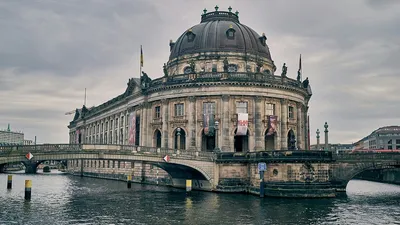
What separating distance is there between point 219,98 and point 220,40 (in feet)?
47.3

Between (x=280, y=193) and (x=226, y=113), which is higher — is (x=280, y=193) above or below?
below

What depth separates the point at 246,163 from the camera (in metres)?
60.4

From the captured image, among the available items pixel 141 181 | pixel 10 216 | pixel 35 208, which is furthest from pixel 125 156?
pixel 141 181

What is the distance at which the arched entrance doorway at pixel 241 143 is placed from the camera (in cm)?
7414

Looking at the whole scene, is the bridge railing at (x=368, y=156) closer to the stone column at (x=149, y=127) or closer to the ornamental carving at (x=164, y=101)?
the ornamental carving at (x=164, y=101)

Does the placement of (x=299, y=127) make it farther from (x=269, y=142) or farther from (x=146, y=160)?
(x=146, y=160)

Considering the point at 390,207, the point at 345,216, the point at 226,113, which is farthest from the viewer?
the point at 226,113

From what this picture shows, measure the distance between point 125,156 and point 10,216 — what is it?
20.7 meters

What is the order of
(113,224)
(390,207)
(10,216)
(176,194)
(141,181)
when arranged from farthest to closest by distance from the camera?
1. (141,181)
2. (176,194)
3. (390,207)
4. (10,216)
5. (113,224)

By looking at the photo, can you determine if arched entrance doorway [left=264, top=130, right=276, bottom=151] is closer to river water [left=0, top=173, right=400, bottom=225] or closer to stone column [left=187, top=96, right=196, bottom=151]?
stone column [left=187, top=96, right=196, bottom=151]

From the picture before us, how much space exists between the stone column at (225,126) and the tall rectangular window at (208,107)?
195cm

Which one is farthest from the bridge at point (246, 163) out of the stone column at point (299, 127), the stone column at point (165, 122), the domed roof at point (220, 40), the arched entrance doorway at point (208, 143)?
the domed roof at point (220, 40)

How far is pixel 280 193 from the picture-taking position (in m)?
54.1

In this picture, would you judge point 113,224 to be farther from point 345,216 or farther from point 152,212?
point 345,216
